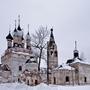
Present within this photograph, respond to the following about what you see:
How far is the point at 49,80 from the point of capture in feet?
124

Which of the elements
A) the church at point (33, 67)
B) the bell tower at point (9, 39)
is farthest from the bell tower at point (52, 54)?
the bell tower at point (9, 39)

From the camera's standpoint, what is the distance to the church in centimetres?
3675

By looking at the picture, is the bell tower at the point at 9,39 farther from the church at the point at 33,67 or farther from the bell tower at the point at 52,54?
the bell tower at the point at 52,54

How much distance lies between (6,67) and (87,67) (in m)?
12.7

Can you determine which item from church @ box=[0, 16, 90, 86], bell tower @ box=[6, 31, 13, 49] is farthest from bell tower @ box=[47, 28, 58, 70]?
bell tower @ box=[6, 31, 13, 49]

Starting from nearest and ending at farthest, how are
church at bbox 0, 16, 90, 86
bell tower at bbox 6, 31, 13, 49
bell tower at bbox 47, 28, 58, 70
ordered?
1. church at bbox 0, 16, 90, 86
2. bell tower at bbox 47, 28, 58, 70
3. bell tower at bbox 6, 31, 13, 49

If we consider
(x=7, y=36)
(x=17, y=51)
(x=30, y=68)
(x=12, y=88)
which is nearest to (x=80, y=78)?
(x=30, y=68)

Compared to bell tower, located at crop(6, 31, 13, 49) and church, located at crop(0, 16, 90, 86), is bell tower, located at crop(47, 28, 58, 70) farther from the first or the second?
bell tower, located at crop(6, 31, 13, 49)

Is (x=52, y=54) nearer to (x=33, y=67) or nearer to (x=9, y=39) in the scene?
(x=33, y=67)

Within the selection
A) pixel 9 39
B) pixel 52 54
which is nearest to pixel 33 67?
pixel 52 54

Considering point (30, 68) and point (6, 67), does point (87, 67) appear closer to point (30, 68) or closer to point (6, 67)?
point (30, 68)

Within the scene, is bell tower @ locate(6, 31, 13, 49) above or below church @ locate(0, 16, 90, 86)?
above

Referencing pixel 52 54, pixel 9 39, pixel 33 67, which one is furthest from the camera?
pixel 9 39

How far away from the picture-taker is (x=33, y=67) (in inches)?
1483
